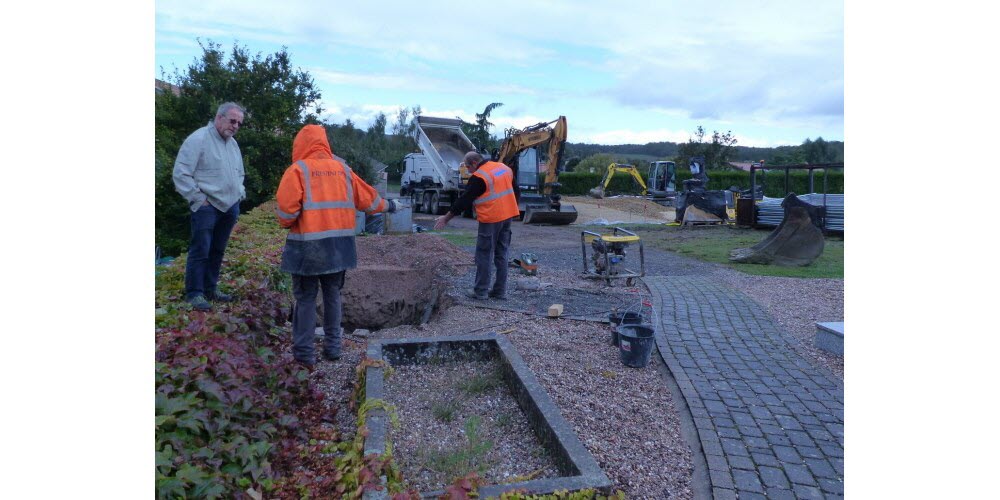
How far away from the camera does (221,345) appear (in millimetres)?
4020

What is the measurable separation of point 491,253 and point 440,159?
16.2m

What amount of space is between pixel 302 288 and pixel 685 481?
3.08 m

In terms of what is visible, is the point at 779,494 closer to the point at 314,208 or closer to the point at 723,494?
the point at 723,494

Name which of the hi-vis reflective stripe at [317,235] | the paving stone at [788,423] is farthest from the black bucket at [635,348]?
the hi-vis reflective stripe at [317,235]

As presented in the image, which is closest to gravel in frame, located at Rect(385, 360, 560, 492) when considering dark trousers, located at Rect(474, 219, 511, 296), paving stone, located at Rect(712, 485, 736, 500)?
paving stone, located at Rect(712, 485, 736, 500)

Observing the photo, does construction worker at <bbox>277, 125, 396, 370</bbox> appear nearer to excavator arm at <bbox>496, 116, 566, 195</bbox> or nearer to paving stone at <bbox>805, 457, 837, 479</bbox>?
paving stone at <bbox>805, 457, 837, 479</bbox>

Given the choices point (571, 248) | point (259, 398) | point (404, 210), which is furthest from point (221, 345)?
point (404, 210)

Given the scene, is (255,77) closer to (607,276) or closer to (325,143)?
(607,276)

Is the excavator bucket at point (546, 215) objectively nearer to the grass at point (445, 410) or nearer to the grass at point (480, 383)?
the grass at point (480, 383)

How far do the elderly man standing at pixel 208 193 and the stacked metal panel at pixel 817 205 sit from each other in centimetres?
1428

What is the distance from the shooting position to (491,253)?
7902 mm

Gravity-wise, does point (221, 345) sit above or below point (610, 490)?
above

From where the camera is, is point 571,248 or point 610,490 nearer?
point 610,490

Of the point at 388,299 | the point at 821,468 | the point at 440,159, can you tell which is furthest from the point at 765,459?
the point at 440,159
